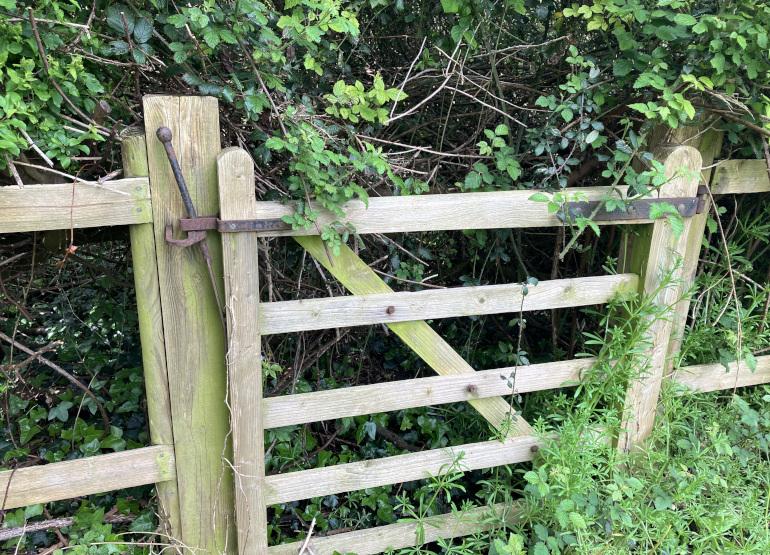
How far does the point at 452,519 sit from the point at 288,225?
58.2 inches

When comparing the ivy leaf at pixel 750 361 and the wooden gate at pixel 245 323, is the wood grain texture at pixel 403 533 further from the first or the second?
the ivy leaf at pixel 750 361

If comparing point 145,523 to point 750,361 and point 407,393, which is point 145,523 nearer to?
point 407,393

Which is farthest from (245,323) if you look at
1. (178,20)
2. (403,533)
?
(403,533)

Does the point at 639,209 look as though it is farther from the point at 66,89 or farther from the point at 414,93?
the point at 66,89

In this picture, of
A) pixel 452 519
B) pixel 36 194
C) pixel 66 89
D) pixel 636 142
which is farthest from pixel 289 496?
pixel 636 142

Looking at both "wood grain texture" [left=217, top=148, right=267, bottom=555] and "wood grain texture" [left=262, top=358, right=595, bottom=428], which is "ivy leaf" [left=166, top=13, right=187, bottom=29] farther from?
"wood grain texture" [left=262, top=358, right=595, bottom=428]

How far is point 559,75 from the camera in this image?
2420mm

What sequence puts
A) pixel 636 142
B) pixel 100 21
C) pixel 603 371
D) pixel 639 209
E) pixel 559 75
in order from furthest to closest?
pixel 559 75
pixel 603 371
pixel 639 209
pixel 636 142
pixel 100 21

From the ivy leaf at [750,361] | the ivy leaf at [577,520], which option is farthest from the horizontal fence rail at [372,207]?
the ivy leaf at [577,520]

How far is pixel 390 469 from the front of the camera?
6.95ft

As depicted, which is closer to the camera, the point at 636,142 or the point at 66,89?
the point at 66,89

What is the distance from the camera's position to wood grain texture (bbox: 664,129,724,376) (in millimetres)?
2260

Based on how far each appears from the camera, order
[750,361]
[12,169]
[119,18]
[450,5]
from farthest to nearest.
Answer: [750,361] < [450,5] < [119,18] < [12,169]

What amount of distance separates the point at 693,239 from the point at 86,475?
2.65 metres
